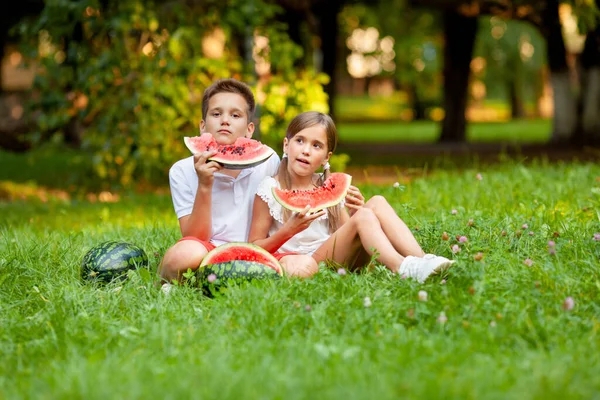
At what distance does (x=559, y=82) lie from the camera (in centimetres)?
1470

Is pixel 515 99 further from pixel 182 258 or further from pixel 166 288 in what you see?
pixel 166 288

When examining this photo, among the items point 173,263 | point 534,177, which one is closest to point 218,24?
point 534,177

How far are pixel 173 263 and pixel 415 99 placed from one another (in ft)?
121

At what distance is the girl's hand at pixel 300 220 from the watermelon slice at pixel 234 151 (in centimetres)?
37

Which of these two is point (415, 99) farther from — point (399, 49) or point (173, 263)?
point (173, 263)

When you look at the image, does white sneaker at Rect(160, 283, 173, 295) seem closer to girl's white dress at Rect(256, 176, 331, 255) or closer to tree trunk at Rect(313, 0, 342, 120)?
girl's white dress at Rect(256, 176, 331, 255)

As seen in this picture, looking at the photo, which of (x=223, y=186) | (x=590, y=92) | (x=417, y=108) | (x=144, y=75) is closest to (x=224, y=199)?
(x=223, y=186)

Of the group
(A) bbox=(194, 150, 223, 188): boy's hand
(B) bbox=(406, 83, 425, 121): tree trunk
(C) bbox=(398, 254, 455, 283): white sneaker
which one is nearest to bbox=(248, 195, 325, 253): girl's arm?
(A) bbox=(194, 150, 223, 188): boy's hand

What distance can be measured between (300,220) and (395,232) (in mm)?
555

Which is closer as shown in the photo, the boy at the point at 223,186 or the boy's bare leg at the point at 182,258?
the boy's bare leg at the point at 182,258

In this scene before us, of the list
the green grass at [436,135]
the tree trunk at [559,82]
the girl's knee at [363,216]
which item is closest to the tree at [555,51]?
the tree trunk at [559,82]

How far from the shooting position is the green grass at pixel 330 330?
287cm

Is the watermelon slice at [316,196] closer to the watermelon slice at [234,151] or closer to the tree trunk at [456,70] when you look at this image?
the watermelon slice at [234,151]

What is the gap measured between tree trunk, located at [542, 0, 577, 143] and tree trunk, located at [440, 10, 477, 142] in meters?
3.84
